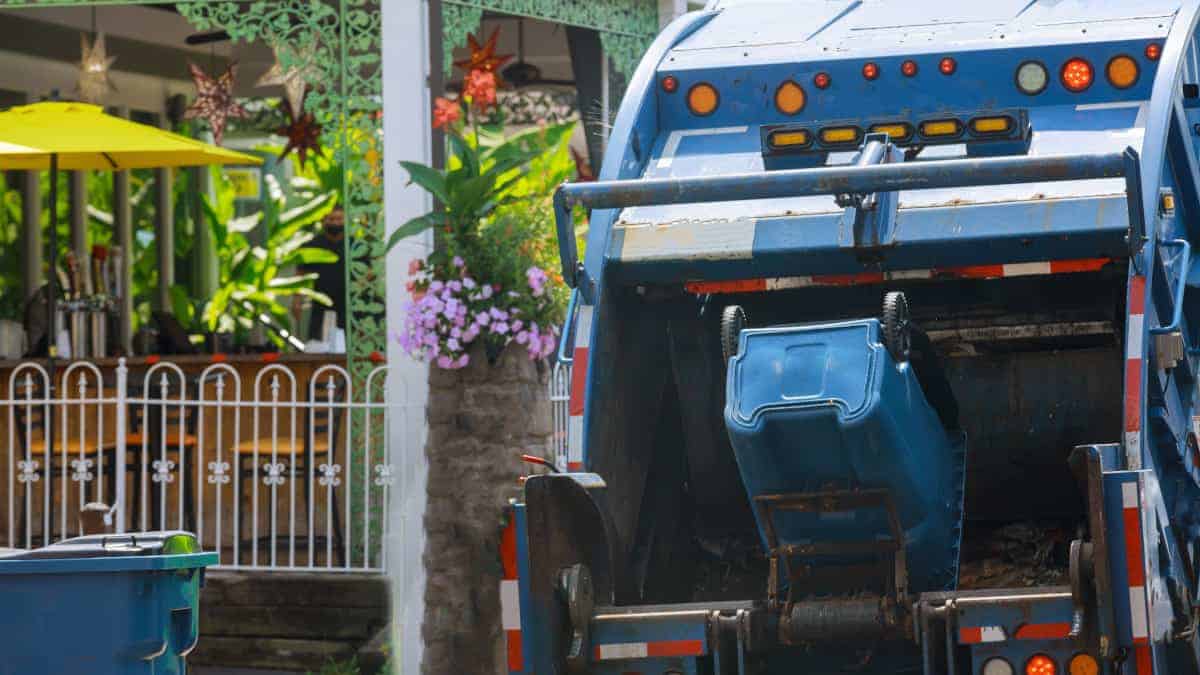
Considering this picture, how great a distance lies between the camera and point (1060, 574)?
6.39 m

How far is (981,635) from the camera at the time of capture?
224 inches

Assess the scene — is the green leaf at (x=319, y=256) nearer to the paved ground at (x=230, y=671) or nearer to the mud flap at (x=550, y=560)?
the paved ground at (x=230, y=671)

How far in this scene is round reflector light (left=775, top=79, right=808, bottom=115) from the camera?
6.98m

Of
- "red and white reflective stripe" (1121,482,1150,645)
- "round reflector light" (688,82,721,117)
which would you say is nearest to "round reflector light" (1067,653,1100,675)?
"red and white reflective stripe" (1121,482,1150,645)

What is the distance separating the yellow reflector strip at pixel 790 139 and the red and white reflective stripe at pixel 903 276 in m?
0.43

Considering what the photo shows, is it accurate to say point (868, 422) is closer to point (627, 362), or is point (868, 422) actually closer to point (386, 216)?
point (627, 362)

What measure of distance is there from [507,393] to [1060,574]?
3120 millimetres

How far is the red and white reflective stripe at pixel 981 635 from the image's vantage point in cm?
567

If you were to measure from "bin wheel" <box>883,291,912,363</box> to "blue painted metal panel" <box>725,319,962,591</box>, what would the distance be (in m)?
0.04

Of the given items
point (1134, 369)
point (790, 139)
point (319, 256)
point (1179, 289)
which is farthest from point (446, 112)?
point (1134, 369)

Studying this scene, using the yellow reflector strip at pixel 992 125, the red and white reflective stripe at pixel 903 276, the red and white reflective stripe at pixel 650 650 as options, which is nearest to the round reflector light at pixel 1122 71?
the yellow reflector strip at pixel 992 125

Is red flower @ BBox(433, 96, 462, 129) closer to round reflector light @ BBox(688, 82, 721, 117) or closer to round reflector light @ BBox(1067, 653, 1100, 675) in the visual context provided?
round reflector light @ BBox(688, 82, 721, 117)

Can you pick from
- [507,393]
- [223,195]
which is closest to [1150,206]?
[507,393]

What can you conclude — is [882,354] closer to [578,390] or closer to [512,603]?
[578,390]
